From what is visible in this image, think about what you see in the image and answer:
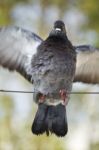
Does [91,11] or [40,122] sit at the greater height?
[40,122]

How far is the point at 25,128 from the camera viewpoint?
15.5 meters

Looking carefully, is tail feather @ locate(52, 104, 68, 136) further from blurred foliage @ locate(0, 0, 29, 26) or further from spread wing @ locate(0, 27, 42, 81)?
blurred foliage @ locate(0, 0, 29, 26)

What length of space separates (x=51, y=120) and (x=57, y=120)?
0.05 meters

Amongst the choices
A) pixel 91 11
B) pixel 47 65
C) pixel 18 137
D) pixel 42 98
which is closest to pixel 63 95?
pixel 42 98

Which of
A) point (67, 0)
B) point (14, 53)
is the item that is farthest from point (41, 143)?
point (14, 53)

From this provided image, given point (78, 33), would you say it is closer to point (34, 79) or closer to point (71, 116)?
point (71, 116)

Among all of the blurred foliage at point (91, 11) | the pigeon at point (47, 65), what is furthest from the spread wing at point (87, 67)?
the blurred foliage at point (91, 11)

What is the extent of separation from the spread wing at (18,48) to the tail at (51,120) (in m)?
0.55

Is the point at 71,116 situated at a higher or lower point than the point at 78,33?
lower

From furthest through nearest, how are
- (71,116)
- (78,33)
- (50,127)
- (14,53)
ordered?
(78,33)
(71,116)
(14,53)
(50,127)

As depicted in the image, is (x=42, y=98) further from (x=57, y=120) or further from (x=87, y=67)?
(x=87, y=67)

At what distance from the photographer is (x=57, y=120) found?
7.36 metres

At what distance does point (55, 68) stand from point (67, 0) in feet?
31.6

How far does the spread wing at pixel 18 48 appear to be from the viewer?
26.0ft
